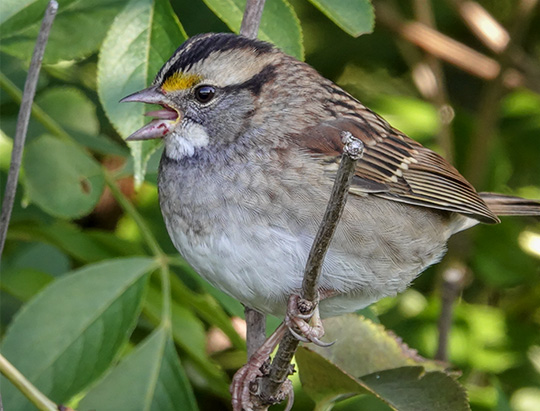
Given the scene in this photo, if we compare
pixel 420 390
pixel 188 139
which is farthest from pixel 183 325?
pixel 420 390

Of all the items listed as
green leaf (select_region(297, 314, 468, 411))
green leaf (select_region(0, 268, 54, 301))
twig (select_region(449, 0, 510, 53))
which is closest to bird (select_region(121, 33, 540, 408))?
green leaf (select_region(297, 314, 468, 411))

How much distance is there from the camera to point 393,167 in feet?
7.74

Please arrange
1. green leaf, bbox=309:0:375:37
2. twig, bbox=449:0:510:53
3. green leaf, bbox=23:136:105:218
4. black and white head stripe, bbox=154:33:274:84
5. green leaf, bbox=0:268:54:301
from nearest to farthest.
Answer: green leaf, bbox=309:0:375:37
black and white head stripe, bbox=154:33:274:84
green leaf, bbox=23:136:105:218
green leaf, bbox=0:268:54:301
twig, bbox=449:0:510:53

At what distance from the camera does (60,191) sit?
2.42m

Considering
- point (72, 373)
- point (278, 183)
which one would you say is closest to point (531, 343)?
point (278, 183)

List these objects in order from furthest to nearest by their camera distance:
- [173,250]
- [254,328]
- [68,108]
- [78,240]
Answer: [173,250] → [68,108] → [78,240] → [254,328]

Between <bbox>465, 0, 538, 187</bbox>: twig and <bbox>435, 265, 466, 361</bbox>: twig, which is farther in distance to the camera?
<bbox>465, 0, 538, 187</bbox>: twig

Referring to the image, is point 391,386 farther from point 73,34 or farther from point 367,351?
point 73,34

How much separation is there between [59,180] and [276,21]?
2.50 ft

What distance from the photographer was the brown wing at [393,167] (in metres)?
2.19

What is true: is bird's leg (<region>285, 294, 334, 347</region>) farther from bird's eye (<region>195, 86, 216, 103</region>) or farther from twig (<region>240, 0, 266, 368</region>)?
bird's eye (<region>195, 86, 216, 103</region>)

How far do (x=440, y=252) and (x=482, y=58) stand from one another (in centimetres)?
155

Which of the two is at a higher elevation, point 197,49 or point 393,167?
point 197,49

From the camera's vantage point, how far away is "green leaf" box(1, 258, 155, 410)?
2100 millimetres
